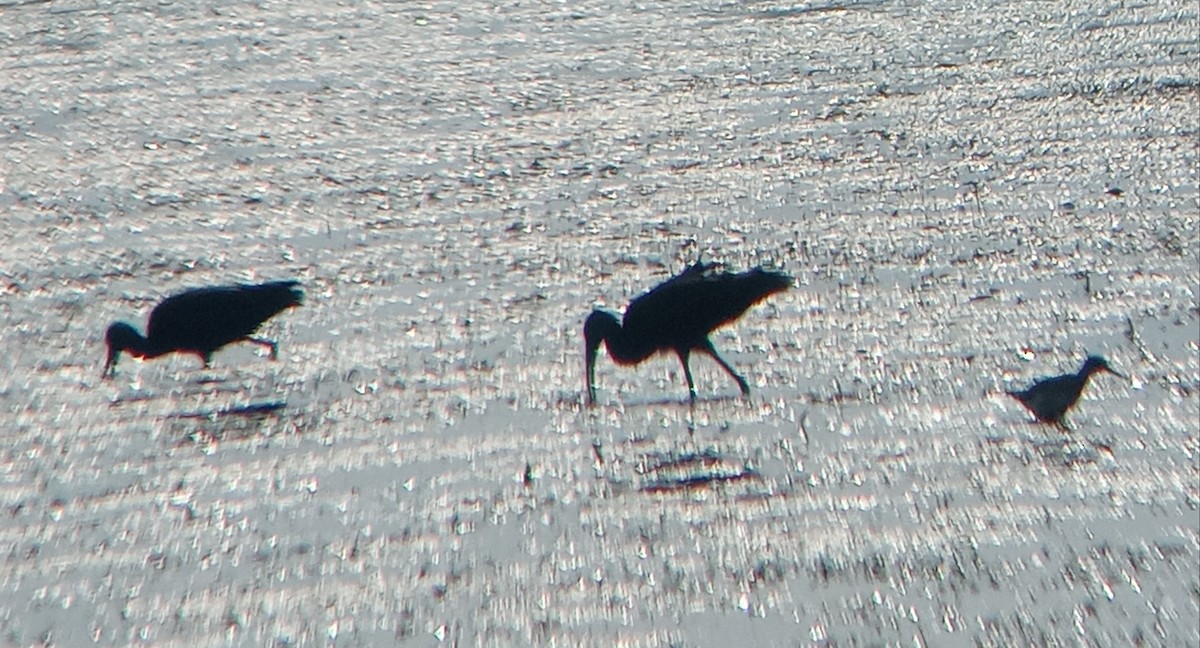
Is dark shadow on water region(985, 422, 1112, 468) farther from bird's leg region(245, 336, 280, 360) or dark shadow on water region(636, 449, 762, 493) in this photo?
bird's leg region(245, 336, 280, 360)

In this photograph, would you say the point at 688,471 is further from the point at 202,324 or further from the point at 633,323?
the point at 202,324

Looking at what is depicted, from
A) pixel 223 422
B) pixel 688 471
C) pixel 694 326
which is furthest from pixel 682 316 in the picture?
pixel 223 422

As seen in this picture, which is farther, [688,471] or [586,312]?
[586,312]

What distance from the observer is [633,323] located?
0.72m

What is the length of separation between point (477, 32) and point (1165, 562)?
2.14 ft

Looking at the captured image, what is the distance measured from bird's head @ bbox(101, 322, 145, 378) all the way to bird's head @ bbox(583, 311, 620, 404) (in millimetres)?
234

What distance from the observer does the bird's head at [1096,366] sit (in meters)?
0.68

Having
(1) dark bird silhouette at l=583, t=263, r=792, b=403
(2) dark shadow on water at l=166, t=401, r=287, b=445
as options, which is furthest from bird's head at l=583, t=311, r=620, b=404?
(2) dark shadow on water at l=166, t=401, r=287, b=445

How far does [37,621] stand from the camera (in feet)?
1.78

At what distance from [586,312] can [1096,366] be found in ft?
0.89

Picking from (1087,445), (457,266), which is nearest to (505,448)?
(457,266)

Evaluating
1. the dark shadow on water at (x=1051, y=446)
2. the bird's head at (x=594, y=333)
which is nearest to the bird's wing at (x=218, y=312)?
the bird's head at (x=594, y=333)

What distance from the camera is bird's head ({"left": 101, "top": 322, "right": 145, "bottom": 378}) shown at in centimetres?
68

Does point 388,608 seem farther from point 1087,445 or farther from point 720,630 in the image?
point 1087,445
